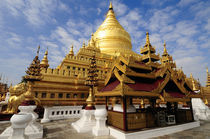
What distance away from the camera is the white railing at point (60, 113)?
9817mm

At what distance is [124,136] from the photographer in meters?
5.13

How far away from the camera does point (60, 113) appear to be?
10.7 m

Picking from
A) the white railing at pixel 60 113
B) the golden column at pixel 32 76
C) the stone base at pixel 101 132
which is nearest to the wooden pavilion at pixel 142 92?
the stone base at pixel 101 132

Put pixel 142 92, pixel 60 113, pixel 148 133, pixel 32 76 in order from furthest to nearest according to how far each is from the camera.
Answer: pixel 60 113
pixel 32 76
pixel 142 92
pixel 148 133

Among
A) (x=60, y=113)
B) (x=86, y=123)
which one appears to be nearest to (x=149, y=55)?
(x=86, y=123)

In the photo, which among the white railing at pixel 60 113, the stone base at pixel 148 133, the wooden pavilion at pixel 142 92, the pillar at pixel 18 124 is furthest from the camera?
the white railing at pixel 60 113

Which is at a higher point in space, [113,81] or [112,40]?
[112,40]

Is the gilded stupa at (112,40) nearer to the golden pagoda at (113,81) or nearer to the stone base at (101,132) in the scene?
the golden pagoda at (113,81)

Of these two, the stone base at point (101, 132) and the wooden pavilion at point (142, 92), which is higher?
the wooden pavilion at point (142, 92)

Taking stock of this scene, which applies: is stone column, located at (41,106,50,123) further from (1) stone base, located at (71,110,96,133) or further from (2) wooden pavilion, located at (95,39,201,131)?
(2) wooden pavilion, located at (95,39,201,131)

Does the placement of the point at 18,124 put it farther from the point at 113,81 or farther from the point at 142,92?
the point at 142,92

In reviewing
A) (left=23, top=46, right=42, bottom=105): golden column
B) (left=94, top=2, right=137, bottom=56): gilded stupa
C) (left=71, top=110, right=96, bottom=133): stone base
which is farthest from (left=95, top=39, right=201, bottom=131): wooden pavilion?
(left=94, top=2, right=137, bottom=56): gilded stupa

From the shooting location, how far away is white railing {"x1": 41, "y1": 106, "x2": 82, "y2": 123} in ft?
32.2

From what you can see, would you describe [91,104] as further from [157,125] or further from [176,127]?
[176,127]
